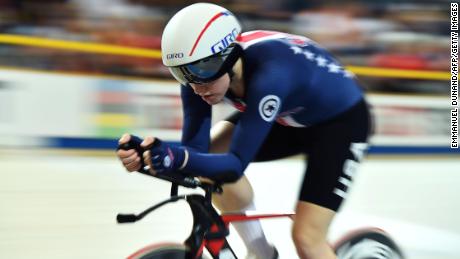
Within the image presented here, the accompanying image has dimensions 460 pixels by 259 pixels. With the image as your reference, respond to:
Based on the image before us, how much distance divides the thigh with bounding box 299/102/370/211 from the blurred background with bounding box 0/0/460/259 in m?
1.71

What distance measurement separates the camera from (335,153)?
8.43 feet

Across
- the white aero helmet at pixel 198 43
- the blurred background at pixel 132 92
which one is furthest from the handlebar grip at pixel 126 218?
the blurred background at pixel 132 92

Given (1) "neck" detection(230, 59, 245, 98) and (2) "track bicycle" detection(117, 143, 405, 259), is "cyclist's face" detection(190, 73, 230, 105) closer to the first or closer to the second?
(1) "neck" detection(230, 59, 245, 98)

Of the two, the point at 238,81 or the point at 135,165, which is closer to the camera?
the point at 135,165

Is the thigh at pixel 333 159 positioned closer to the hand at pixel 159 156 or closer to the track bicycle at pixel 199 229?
the track bicycle at pixel 199 229

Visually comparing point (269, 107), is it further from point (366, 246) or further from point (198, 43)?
point (366, 246)

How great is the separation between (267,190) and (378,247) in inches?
84.6

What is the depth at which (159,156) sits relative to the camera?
2012 millimetres

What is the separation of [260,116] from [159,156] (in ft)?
1.24

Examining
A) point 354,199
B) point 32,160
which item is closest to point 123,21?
point 32,160

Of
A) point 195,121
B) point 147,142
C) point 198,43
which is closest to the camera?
point 147,142

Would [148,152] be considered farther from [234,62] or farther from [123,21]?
[123,21]

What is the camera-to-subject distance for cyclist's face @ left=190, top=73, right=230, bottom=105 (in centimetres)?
230

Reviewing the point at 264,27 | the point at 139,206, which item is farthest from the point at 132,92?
the point at 139,206
